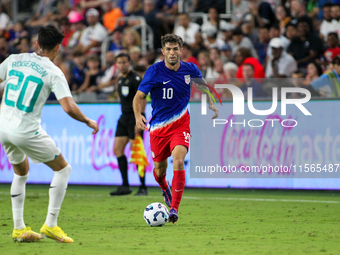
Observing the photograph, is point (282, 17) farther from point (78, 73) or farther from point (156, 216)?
point (156, 216)

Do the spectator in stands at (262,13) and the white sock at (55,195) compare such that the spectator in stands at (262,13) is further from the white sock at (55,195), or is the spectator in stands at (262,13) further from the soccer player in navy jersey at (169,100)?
the white sock at (55,195)

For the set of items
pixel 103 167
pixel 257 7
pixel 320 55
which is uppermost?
pixel 257 7

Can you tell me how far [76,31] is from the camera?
1838 centimetres

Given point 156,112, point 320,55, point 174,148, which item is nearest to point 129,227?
point 174,148

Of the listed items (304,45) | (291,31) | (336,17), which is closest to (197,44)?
(291,31)

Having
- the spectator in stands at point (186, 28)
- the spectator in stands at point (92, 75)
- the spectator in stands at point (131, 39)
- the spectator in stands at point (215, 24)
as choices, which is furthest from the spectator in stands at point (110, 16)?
the spectator in stands at point (215, 24)

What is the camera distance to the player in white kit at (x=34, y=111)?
209 inches

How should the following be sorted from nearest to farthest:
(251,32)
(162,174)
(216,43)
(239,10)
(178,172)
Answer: (178,172) < (162,174) < (251,32) < (216,43) < (239,10)

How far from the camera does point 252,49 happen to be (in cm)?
1417

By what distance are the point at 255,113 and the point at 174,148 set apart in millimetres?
3860

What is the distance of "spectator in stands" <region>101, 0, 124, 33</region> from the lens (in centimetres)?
1764

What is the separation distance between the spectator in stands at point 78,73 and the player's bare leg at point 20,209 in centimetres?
963

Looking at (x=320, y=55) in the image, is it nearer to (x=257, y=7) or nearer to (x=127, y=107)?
(x=257, y=7)

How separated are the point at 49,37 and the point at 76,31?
43.5 feet
